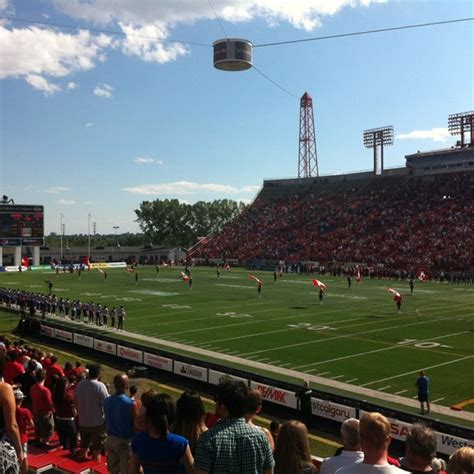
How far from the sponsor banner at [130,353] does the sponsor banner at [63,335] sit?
3.92 meters

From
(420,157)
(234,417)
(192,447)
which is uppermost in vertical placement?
(420,157)

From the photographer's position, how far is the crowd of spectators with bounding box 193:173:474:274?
194ft

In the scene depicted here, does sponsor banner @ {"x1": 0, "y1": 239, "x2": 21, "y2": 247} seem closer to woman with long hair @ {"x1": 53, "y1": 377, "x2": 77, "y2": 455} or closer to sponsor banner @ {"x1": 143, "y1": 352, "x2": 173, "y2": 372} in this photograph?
sponsor banner @ {"x1": 143, "y1": 352, "x2": 173, "y2": 372}

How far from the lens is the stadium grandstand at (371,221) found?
5956 centimetres

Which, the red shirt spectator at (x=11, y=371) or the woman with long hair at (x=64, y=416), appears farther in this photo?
the red shirt spectator at (x=11, y=371)

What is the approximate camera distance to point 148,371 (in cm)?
1769

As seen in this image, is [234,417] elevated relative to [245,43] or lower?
lower

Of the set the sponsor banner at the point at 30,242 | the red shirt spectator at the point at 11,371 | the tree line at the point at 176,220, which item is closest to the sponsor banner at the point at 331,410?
the red shirt spectator at the point at 11,371

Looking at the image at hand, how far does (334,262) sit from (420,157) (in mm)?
23517

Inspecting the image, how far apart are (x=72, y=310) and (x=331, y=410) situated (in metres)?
20.0

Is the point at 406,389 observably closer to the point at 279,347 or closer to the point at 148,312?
the point at 279,347

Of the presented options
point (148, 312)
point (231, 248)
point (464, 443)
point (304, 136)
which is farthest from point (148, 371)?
point (304, 136)

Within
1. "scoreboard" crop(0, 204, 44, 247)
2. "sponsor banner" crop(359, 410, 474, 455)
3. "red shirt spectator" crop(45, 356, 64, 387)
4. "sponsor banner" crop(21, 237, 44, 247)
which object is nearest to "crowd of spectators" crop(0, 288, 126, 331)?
"red shirt spectator" crop(45, 356, 64, 387)

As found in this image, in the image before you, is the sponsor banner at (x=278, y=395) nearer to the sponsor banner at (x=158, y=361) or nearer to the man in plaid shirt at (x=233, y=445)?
the sponsor banner at (x=158, y=361)
